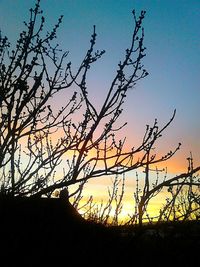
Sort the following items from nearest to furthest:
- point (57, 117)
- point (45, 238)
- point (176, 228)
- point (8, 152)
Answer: point (45, 238)
point (176, 228)
point (8, 152)
point (57, 117)

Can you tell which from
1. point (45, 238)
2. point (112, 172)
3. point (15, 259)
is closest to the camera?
point (15, 259)

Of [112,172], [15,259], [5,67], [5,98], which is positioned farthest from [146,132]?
[15,259]

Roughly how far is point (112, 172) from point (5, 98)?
7.92 ft

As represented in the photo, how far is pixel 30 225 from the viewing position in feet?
12.2

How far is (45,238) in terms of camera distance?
11.9ft

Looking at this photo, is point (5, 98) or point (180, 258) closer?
point (180, 258)

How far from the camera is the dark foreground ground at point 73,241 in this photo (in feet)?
11.3

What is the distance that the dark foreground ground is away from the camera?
345cm

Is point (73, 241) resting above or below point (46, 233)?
below

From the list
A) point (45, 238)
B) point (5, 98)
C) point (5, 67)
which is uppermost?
point (5, 67)

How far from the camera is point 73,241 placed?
12.1ft

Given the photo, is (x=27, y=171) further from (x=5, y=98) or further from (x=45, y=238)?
(x=45, y=238)

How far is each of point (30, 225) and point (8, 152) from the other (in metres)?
3.15

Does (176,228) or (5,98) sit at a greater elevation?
(5,98)
